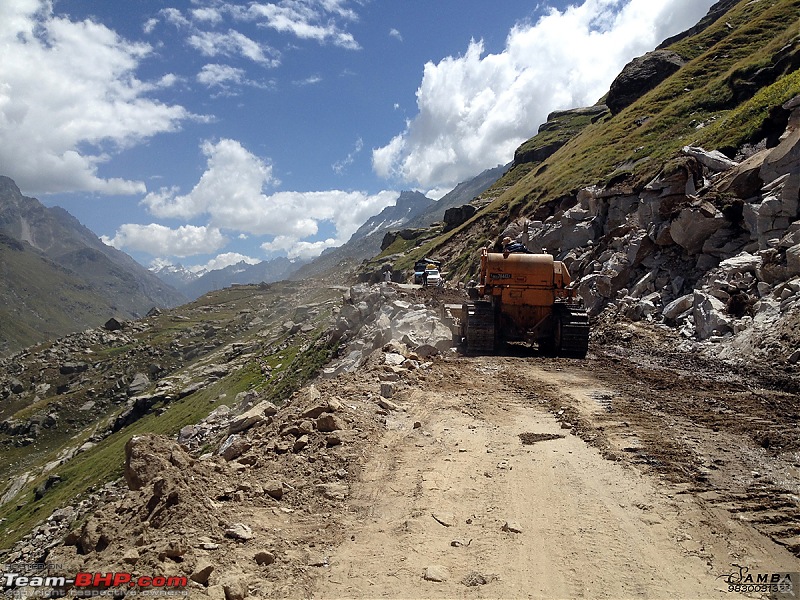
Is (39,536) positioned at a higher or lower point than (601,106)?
lower

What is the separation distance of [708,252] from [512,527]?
1801cm

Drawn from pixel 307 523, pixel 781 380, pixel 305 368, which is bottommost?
pixel 305 368

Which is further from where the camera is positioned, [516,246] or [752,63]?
[752,63]

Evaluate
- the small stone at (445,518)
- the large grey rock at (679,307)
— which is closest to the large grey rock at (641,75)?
the large grey rock at (679,307)

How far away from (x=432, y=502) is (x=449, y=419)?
134 inches

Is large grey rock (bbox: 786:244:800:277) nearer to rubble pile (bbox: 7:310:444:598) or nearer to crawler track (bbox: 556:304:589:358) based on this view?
crawler track (bbox: 556:304:589:358)

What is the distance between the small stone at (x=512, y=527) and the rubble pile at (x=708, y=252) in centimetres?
992

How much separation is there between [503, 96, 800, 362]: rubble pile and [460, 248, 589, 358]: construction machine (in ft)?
13.7

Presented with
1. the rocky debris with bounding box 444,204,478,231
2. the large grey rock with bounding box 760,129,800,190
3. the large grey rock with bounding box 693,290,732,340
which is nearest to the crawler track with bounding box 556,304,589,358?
the large grey rock with bounding box 693,290,732,340

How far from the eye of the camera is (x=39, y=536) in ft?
124

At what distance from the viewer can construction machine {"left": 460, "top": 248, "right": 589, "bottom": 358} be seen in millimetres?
17156

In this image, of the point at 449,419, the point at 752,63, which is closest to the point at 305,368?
the point at 449,419

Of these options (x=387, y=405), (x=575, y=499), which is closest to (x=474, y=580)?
(x=575, y=499)

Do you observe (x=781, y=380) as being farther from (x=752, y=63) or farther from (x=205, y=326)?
(x=205, y=326)
